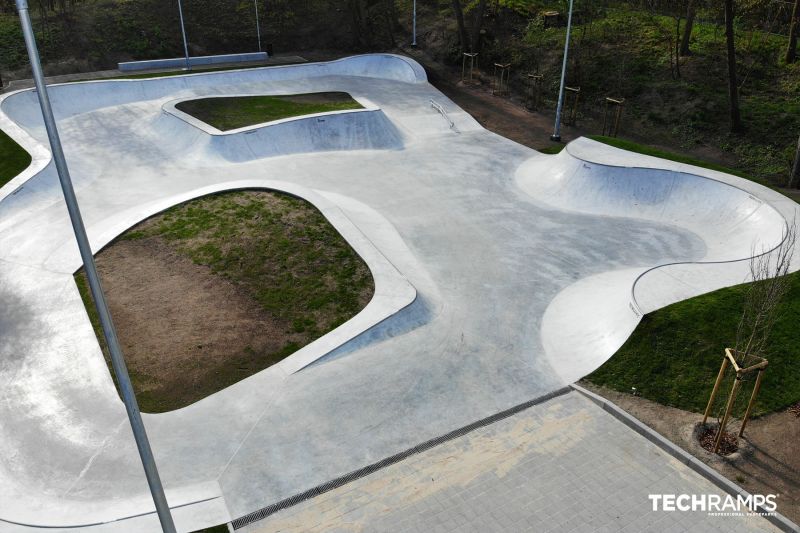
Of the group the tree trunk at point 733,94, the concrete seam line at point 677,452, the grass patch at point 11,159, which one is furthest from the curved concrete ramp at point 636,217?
the grass patch at point 11,159

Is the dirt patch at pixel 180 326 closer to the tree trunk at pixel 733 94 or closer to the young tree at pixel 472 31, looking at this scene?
the tree trunk at pixel 733 94

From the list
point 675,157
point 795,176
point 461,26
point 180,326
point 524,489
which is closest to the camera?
point 524,489

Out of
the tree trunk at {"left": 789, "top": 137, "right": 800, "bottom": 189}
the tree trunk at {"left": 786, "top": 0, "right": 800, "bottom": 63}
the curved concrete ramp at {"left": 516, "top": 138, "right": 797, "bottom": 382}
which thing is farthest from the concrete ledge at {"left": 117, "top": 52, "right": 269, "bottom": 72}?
the tree trunk at {"left": 789, "top": 137, "right": 800, "bottom": 189}

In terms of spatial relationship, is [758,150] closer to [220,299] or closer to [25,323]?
[220,299]

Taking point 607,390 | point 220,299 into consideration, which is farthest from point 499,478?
point 220,299

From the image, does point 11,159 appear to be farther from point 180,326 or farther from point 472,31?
point 472,31


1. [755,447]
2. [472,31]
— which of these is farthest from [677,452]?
[472,31]

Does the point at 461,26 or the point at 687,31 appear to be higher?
the point at 687,31
